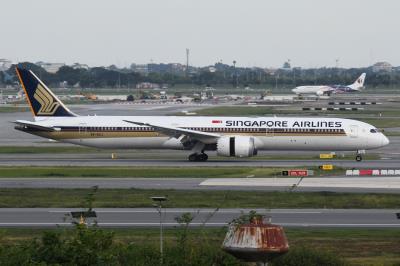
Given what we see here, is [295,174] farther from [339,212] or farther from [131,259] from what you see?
[131,259]

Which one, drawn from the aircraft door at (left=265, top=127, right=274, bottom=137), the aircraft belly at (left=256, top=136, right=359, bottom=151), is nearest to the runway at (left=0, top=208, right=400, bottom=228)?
the aircraft door at (left=265, top=127, right=274, bottom=137)

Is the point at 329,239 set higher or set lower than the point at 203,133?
lower

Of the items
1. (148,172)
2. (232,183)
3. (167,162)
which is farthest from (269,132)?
(232,183)

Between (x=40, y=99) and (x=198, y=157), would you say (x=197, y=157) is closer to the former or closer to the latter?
(x=198, y=157)

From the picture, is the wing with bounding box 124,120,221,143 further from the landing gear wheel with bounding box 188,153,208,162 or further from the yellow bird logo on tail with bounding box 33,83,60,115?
the yellow bird logo on tail with bounding box 33,83,60,115

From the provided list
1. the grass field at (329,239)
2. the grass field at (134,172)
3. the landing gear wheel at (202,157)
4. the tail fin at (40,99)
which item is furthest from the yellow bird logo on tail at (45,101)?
the grass field at (329,239)

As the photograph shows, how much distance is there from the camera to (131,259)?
71.5ft

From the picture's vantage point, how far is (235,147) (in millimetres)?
60625

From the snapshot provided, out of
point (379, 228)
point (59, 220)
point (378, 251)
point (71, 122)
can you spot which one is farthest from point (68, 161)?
point (378, 251)

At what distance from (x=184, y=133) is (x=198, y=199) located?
20082 millimetres

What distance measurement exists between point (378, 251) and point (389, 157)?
3719cm

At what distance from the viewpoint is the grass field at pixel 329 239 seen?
93.4 feet

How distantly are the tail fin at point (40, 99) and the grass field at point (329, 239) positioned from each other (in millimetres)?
31194

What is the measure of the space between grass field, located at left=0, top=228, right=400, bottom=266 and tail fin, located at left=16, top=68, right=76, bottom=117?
31194 millimetres
